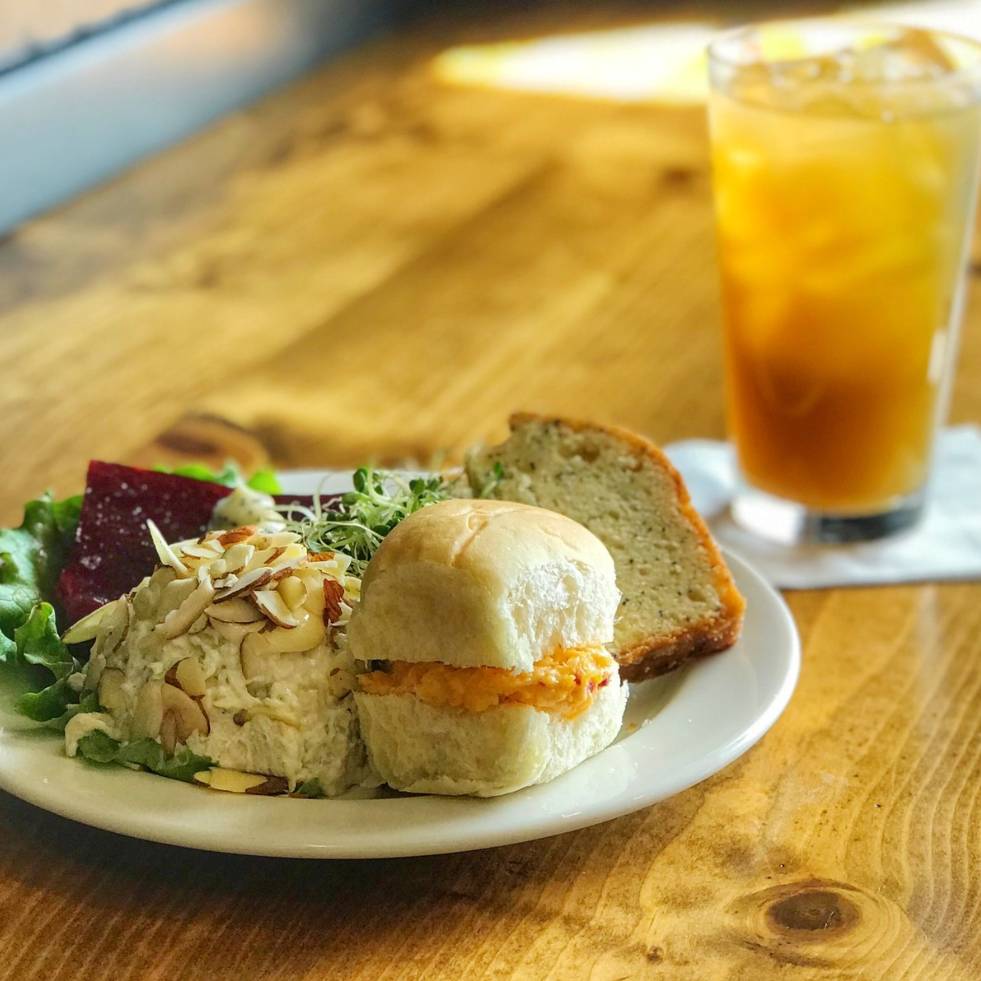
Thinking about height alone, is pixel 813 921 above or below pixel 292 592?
below

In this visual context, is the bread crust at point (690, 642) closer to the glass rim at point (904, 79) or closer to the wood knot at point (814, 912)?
the wood knot at point (814, 912)

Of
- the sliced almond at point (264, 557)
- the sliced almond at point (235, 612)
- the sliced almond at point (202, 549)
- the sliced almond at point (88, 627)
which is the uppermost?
the sliced almond at point (264, 557)

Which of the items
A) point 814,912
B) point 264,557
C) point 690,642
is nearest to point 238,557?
point 264,557

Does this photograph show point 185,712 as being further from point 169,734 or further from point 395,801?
point 395,801

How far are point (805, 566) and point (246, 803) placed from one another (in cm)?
81

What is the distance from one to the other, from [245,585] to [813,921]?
0.46m

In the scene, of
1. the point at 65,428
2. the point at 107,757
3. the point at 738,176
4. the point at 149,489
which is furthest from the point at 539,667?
the point at 65,428

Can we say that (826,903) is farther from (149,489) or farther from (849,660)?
(149,489)

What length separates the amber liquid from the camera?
167cm

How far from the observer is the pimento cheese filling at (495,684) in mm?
1076

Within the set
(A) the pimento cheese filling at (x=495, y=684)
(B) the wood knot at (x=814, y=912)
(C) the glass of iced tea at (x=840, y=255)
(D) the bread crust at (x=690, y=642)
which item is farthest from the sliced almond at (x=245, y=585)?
(C) the glass of iced tea at (x=840, y=255)

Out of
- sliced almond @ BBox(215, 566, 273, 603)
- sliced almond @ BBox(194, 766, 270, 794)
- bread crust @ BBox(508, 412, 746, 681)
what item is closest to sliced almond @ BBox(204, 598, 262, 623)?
sliced almond @ BBox(215, 566, 273, 603)

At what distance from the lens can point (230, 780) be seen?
109cm

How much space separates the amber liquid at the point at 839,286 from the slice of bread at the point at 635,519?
372mm
